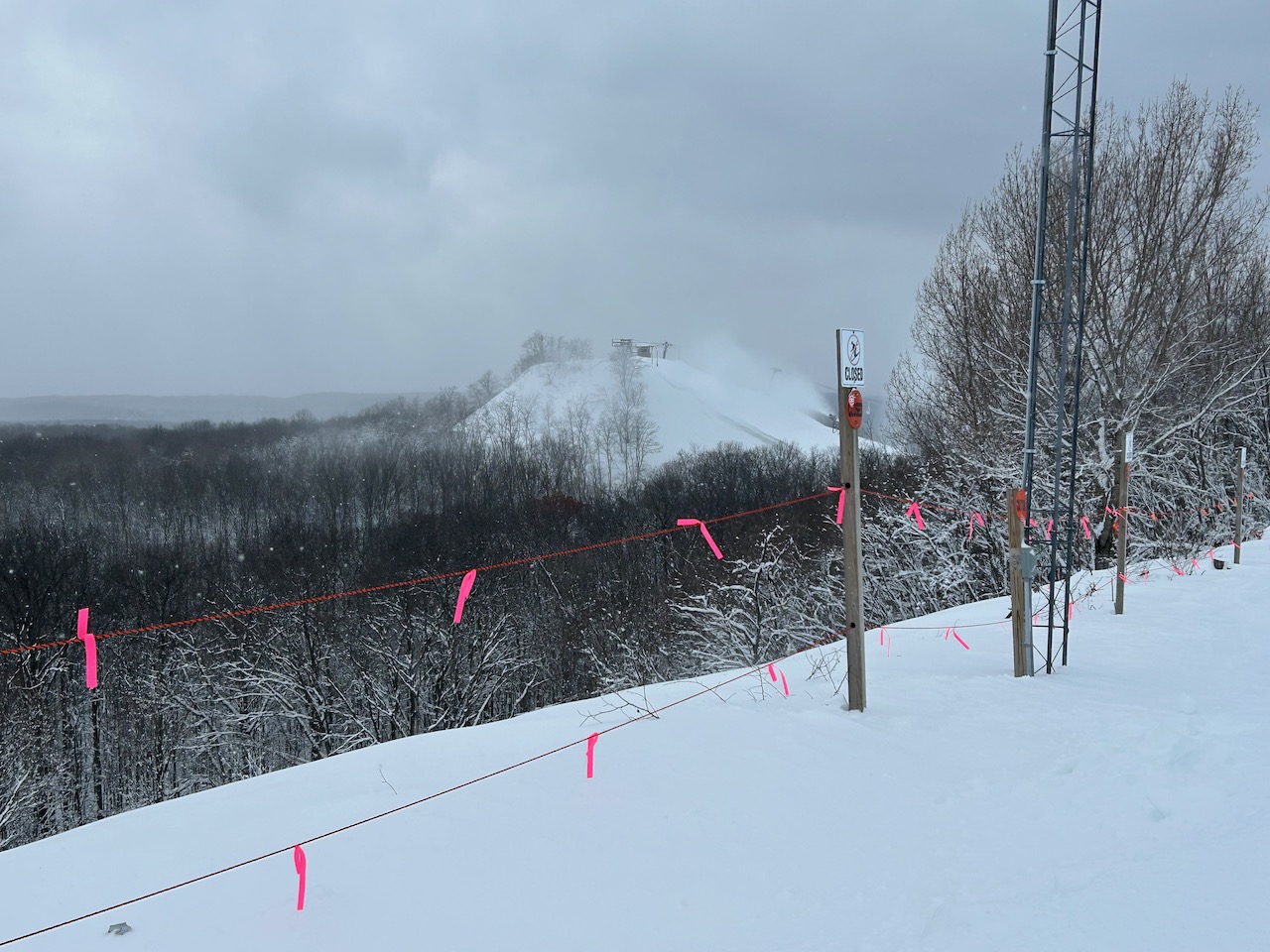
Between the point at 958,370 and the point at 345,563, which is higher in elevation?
the point at 958,370

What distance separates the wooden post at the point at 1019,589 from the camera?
638cm

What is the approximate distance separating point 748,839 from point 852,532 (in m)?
2.38

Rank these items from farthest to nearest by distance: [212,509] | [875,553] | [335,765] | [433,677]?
[212,509], [433,677], [875,553], [335,765]

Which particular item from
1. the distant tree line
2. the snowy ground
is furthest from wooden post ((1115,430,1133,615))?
the distant tree line

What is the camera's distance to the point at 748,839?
13.0 feet

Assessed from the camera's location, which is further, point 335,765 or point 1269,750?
point 335,765

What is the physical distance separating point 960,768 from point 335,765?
13.7 ft

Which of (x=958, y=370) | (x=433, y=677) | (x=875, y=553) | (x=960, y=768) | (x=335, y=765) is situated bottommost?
(x=433, y=677)

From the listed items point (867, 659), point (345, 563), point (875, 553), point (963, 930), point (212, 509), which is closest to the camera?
point (963, 930)

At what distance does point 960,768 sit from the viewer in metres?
4.75

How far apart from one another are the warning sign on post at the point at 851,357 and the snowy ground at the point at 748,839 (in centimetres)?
230

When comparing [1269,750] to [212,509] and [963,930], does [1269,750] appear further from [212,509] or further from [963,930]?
[212,509]

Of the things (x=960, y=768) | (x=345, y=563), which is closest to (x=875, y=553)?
(x=960, y=768)

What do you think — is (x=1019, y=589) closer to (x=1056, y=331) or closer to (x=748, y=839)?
(x=748, y=839)
